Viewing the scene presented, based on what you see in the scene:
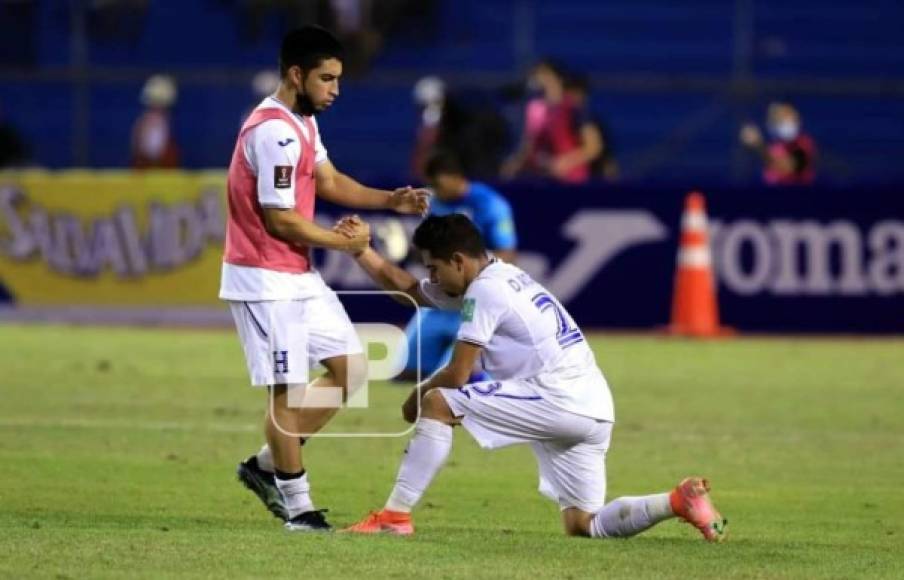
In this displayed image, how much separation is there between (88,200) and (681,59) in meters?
9.69

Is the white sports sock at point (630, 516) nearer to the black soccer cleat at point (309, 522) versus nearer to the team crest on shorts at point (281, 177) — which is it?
the black soccer cleat at point (309, 522)

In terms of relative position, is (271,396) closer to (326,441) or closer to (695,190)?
(326,441)

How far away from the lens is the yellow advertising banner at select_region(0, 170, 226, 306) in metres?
22.7

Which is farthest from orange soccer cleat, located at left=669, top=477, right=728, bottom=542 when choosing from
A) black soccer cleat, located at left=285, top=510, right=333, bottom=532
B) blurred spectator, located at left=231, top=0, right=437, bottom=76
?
blurred spectator, located at left=231, top=0, right=437, bottom=76

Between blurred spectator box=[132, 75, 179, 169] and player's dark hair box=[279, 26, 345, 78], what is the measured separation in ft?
61.2

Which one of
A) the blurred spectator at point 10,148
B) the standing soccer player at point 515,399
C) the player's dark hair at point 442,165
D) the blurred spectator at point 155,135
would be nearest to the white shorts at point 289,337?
the standing soccer player at point 515,399

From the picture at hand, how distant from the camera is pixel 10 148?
2906cm

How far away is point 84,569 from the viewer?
810 cm

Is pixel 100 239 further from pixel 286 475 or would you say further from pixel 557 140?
pixel 286 475

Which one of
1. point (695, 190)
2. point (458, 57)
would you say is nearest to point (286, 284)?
point (695, 190)

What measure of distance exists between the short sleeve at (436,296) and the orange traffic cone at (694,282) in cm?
1132

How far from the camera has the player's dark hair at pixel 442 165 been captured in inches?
611

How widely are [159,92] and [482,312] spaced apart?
19.9m

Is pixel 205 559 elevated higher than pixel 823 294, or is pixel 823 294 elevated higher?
pixel 205 559
